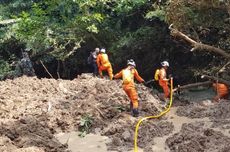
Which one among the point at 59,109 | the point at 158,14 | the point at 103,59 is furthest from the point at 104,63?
the point at 59,109

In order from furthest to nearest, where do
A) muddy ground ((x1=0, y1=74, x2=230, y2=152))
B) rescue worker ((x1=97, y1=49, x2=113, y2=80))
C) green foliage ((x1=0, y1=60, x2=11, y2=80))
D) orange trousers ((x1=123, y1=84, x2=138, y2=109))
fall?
green foliage ((x1=0, y1=60, x2=11, y2=80)) < rescue worker ((x1=97, y1=49, x2=113, y2=80)) < orange trousers ((x1=123, y1=84, x2=138, y2=109)) < muddy ground ((x1=0, y1=74, x2=230, y2=152))

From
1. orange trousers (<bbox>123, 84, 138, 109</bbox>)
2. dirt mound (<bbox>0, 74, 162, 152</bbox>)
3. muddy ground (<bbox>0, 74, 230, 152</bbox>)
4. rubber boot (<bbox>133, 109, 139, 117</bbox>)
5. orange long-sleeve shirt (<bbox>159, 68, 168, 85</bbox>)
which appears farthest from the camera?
orange long-sleeve shirt (<bbox>159, 68, 168, 85</bbox>)

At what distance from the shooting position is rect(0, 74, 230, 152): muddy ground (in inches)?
428

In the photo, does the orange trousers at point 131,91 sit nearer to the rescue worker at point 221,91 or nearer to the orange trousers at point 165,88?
the orange trousers at point 165,88

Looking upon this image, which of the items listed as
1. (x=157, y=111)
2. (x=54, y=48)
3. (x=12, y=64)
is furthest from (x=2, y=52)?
(x=157, y=111)

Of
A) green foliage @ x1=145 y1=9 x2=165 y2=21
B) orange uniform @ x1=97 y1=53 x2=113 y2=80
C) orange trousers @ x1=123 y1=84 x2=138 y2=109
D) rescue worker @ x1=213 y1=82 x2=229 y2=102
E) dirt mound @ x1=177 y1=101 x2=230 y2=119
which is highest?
green foliage @ x1=145 y1=9 x2=165 y2=21

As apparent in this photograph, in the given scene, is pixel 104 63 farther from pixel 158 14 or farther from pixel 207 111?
pixel 207 111

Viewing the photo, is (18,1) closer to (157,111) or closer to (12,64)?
(12,64)

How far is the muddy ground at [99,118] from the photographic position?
10875 millimetres

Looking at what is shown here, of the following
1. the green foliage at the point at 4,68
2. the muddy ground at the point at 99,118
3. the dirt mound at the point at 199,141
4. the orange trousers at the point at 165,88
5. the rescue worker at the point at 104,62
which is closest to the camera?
the dirt mound at the point at 199,141

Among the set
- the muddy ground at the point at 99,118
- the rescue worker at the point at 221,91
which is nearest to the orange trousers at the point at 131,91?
the muddy ground at the point at 99,118

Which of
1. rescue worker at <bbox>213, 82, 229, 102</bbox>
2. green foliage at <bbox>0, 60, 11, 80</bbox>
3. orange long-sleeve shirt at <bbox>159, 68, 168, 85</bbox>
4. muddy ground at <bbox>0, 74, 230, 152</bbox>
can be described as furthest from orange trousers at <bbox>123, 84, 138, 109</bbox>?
green foliage at <bbox>0, 60, 11, 80</bbox>

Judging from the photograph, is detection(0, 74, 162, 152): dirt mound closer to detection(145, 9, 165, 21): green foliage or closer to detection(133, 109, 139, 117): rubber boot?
detection(133, 109, 139, 117): rubber boot

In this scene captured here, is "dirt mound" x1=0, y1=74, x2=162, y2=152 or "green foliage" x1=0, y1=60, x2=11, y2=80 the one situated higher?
"green foliage" x1=0, y1=60, x2=11, y2=80
